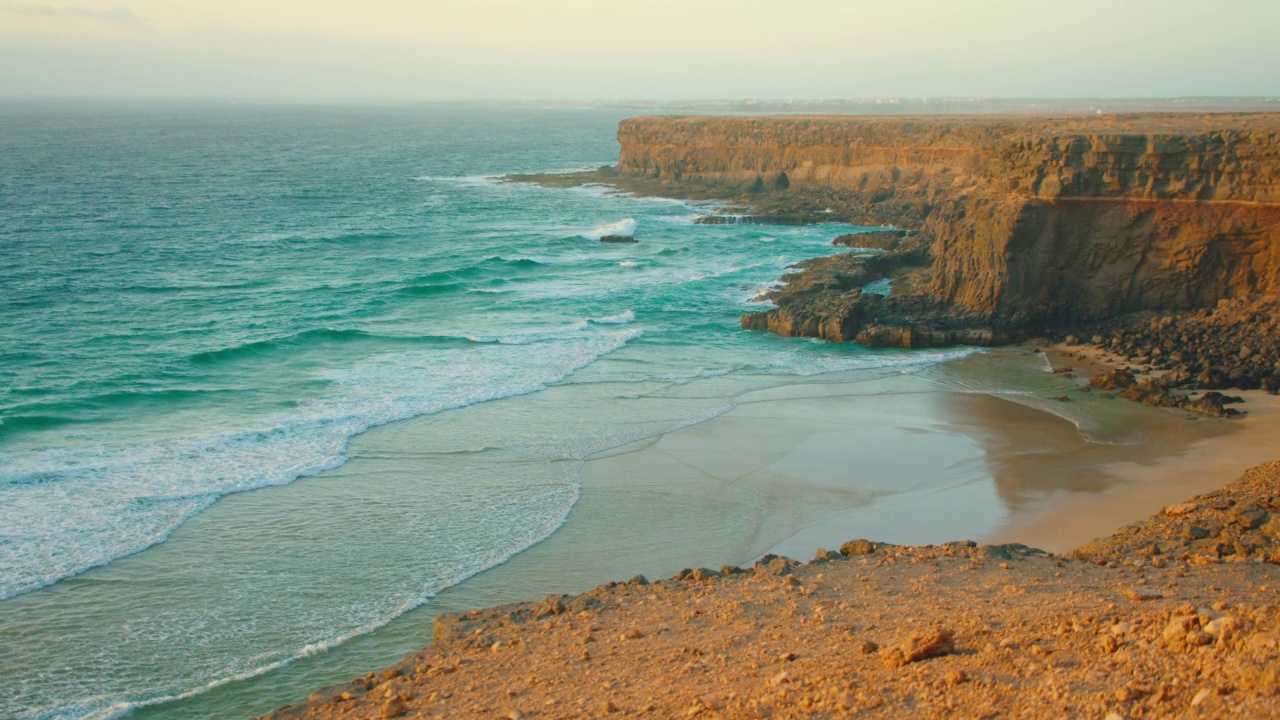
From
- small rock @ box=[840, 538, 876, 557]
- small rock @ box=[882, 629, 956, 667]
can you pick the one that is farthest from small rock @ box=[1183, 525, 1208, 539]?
small rock @ box=[882, 629, 956, 667]

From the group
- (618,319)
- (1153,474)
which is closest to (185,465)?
(618,319)

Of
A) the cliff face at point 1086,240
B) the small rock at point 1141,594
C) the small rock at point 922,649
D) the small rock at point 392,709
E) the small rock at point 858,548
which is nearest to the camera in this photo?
the small rock at point 922,649

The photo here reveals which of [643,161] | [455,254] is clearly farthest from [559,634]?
[643,161]

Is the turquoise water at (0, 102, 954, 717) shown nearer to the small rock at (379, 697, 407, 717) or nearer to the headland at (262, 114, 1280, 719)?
the small rock at (379, 697, 407, 717)

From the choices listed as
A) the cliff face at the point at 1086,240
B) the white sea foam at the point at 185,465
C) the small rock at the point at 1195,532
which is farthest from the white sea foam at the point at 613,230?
the small rock at the point at 1195,532

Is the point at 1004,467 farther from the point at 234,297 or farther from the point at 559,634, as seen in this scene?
the point at 234,297

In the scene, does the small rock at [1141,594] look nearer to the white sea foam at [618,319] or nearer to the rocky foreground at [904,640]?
the rocky foreground at [904,640]
